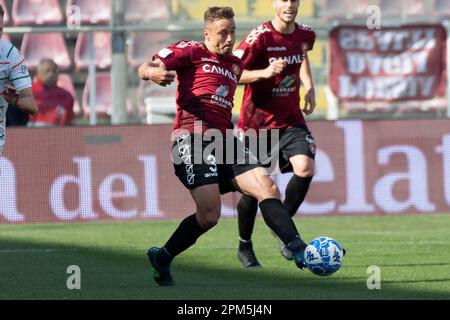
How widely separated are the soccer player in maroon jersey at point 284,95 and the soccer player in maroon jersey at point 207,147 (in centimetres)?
132

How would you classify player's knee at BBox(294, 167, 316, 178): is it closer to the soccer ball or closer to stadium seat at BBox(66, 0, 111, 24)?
the soccer ball

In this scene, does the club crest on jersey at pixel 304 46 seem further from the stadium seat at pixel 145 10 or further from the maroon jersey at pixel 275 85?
the stadium seat at pixel 145 10

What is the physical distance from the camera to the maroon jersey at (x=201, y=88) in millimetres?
8336

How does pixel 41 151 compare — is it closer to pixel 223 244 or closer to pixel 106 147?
pixel 106 147

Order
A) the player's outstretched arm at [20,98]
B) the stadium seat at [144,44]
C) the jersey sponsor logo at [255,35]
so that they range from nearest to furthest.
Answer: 1. the player's outstretched arm at [20,98]
2. the jersey sponsor logo at [255,35]
3. the stadium seat at [144,44]

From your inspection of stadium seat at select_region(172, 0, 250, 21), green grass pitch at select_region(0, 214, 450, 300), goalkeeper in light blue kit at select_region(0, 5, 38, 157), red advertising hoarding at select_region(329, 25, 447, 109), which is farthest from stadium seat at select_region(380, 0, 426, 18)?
goalkeeper in light blue kit at select_region(0, 5, 38, 157)

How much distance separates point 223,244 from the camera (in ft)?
38.3

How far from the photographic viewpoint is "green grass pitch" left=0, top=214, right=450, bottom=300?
7785 millimetres

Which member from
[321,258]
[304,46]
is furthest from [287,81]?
[321,258]

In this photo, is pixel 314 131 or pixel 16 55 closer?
pixel 16 55

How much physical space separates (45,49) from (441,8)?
577 cm

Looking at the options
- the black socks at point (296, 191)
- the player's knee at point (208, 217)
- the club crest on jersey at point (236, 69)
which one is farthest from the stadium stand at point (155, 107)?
the player's knee at point (208, 217)
